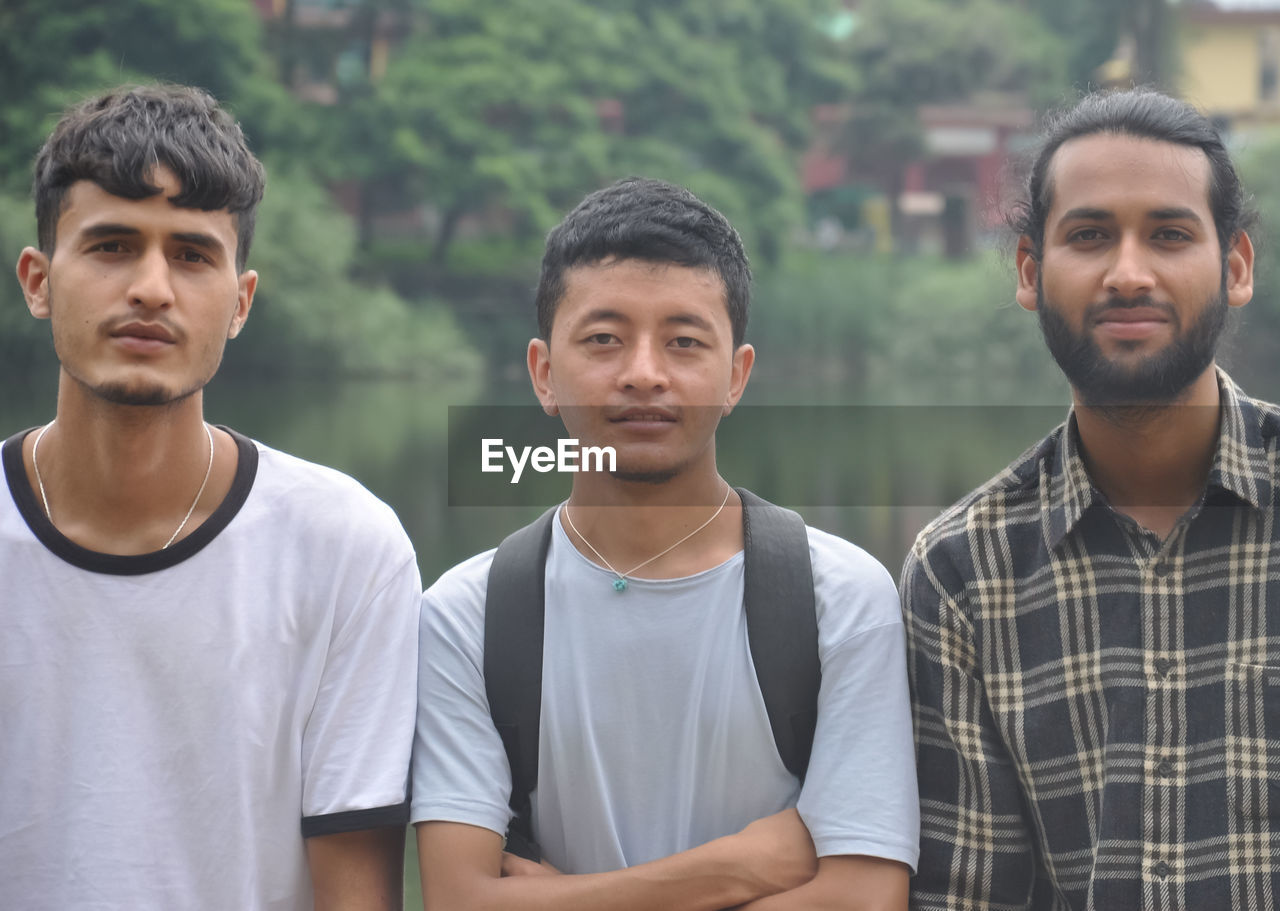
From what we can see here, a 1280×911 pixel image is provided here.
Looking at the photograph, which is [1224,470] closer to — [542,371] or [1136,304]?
[1136,304]

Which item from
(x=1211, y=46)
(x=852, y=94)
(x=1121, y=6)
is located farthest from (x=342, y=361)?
(x=1211, y=46)

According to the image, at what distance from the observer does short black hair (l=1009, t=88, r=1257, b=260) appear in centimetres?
229

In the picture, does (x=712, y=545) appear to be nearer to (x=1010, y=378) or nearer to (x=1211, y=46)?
(x=1010, y=378)

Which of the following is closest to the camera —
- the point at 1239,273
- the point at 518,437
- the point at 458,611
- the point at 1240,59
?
the point at 458,611

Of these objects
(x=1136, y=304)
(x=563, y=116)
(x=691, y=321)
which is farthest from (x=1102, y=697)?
(x=563, y=116)

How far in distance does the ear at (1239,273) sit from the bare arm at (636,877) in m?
1.03

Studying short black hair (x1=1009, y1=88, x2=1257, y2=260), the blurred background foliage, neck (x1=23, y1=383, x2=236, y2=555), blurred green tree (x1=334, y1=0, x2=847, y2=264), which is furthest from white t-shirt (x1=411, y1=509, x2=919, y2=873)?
blurred green tree (x1=334, y1=0, x2=847, y2=264)

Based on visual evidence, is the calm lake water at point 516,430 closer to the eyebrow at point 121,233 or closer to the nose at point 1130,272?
the eyebrow at point 121,233

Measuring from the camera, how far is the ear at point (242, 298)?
7.33 ft

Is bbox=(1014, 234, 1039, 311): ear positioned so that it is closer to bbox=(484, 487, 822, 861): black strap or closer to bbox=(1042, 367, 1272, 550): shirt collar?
bbox=(1042, 367, 1272, 550): shirt collar

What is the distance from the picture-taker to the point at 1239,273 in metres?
2.36

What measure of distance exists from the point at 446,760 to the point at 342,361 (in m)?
19.1

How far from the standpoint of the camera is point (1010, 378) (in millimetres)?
23297

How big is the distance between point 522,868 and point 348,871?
0.79 feet
